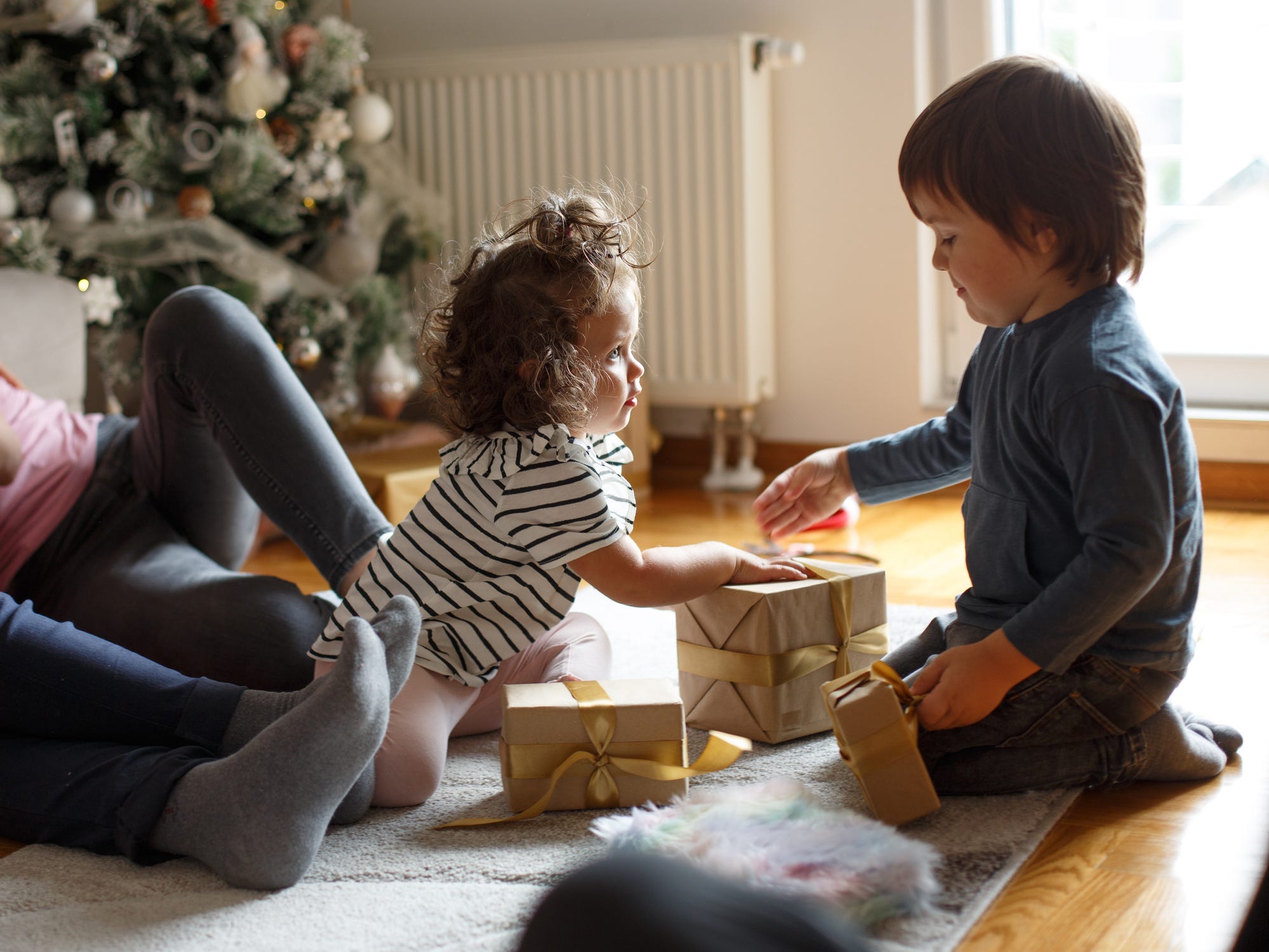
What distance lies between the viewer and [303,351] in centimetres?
211

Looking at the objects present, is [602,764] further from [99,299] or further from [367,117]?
[367,117]

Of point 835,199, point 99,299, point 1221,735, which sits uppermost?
point 835,199

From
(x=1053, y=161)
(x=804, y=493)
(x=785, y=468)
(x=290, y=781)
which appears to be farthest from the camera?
(x=785, y=468)

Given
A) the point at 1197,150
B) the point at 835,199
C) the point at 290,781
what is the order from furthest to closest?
1. the point at 835,199
2. the point at 1197,150
3. the point at 290,781

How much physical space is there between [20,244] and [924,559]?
1436mm

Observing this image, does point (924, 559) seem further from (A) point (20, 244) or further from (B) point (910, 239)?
(A) point (20, 244)

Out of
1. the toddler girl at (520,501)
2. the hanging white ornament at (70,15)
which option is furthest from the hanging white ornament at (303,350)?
the toddler girl at (520,501)

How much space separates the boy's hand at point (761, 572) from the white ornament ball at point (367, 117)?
57.4 inches

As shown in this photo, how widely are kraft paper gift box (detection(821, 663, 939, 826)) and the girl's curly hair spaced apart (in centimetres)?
36

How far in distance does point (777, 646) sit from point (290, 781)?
44 cm

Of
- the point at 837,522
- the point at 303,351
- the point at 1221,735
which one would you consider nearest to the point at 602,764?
the point at 1221,735

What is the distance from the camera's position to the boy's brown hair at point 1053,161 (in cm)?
98

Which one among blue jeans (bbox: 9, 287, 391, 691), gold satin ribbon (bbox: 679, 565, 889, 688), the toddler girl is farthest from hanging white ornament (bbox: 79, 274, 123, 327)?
gold satin ribbon (bbox: 679, 565, 889, 688)

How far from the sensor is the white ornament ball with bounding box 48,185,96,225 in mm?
1932
